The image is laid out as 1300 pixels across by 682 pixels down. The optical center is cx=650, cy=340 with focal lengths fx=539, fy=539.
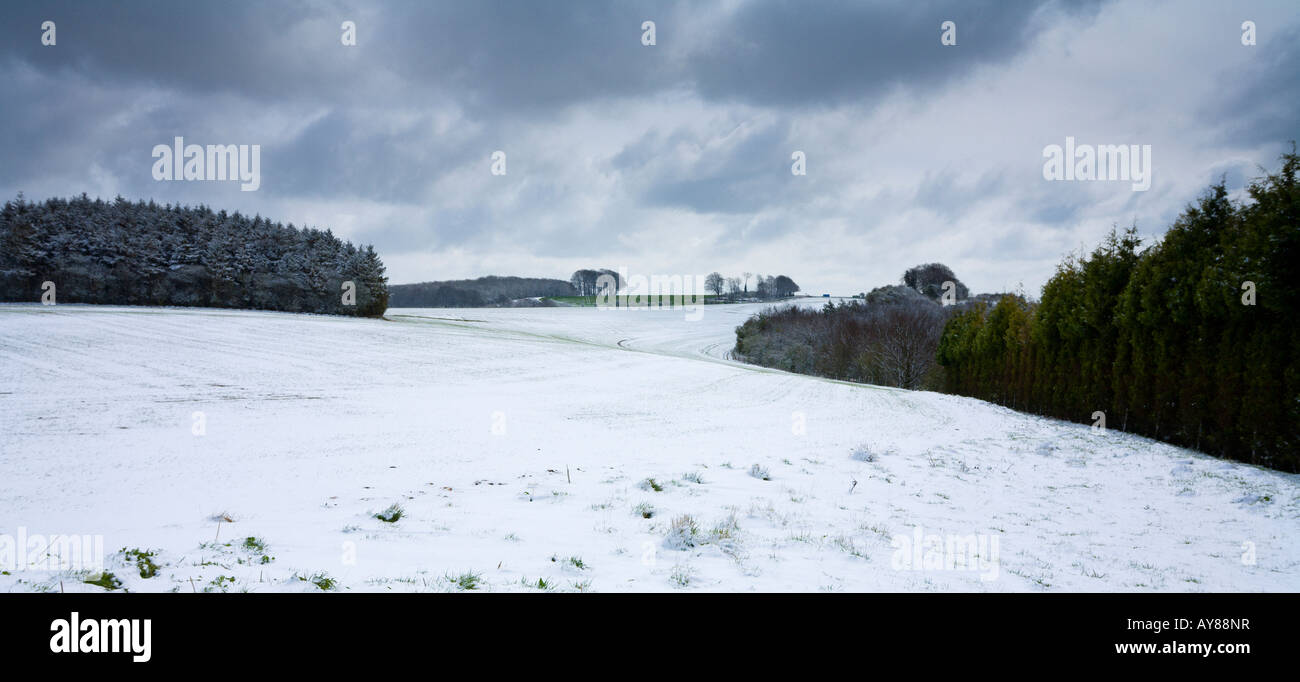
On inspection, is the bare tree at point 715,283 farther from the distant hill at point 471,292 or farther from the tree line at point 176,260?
the tree line at point 176,260

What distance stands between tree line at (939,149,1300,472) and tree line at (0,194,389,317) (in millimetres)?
39648

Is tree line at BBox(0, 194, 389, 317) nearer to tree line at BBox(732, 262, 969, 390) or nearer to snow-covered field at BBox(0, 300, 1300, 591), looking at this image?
snow-covered field at BBox(0, 300, 1300, 591)

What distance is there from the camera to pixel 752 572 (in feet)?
13.8

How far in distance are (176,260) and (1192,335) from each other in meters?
49.4

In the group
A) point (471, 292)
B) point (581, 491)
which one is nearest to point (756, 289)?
point (471, 292)

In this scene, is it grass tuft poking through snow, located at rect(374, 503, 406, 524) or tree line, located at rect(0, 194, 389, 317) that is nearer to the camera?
grass tuft poking through snow, located at rect(374, 503, 406, 524)

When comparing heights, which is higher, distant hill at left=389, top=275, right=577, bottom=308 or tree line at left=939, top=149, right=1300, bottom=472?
distant hill at left=389, top=275, right=577, bottom=308

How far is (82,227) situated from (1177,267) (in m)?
52.7

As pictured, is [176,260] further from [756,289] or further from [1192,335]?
[756,289]

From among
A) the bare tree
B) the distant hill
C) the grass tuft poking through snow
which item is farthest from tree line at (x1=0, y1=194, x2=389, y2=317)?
the bare tree

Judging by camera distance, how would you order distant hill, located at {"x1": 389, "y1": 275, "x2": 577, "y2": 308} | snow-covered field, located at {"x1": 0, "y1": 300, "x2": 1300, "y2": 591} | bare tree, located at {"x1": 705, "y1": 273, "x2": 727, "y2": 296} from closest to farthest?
snow-covered field, located at {"x1": 0, "y1": 300, "x2": 1300, "y2": 591} < distant hill, located at {"x1": 389, "y1": 275, "x2": 577, "y2": 308} < bare tree, located at {"x1": 705, "y1": 273, "x2": 727, "y2": 296}

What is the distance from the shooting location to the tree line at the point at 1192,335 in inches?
406

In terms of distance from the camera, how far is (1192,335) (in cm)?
1277

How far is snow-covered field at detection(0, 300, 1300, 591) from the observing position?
4.23 m
